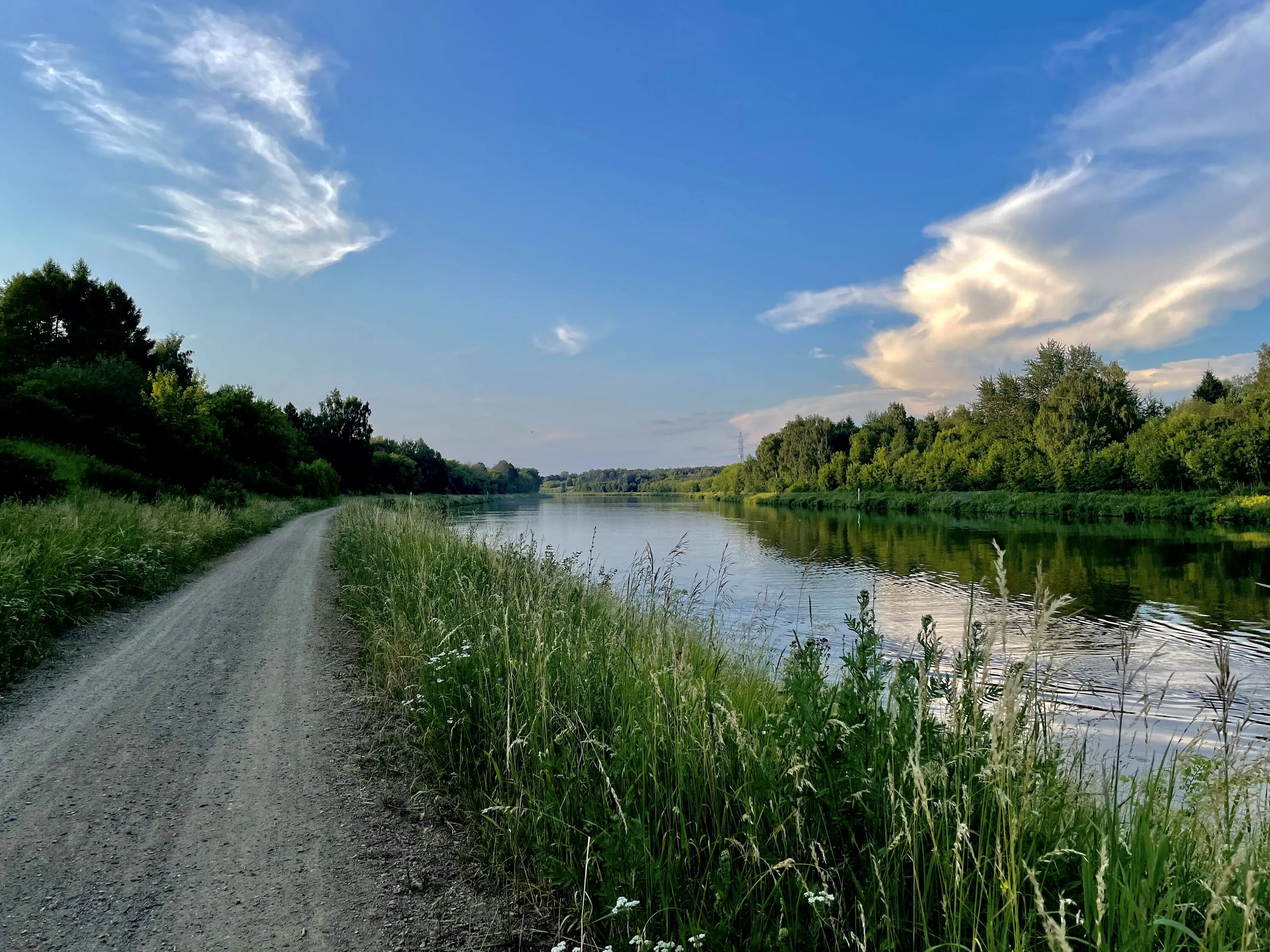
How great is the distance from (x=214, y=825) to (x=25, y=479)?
1540 centimetres

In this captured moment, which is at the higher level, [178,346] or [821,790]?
[178,346]

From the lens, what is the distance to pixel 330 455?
76.4 m

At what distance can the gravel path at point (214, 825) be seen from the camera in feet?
10.3

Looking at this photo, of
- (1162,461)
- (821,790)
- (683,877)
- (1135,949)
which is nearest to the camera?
(1135,949)

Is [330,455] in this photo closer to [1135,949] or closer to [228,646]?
[228,646]

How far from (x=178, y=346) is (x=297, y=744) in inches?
2926

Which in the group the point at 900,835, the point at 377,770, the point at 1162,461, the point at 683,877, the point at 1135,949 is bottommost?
the point at 377,770

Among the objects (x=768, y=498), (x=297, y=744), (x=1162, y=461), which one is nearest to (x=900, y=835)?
(x=297, y=744)

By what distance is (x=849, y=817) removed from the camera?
293 centimetres

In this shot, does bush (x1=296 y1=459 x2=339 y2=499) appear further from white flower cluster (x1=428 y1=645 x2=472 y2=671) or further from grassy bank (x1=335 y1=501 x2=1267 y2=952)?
grassy bank (x1=335 y1=501 x2=1267 y2=952)

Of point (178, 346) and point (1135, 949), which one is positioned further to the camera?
point (178, 346)

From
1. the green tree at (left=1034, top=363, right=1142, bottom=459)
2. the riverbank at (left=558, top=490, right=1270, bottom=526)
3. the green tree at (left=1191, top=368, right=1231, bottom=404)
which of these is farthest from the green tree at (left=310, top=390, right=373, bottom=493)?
the green tree at (left=1191, top=368, right=1231, bottom=404)

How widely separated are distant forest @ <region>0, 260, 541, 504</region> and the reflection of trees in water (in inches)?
916

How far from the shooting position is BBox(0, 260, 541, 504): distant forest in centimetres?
2052
